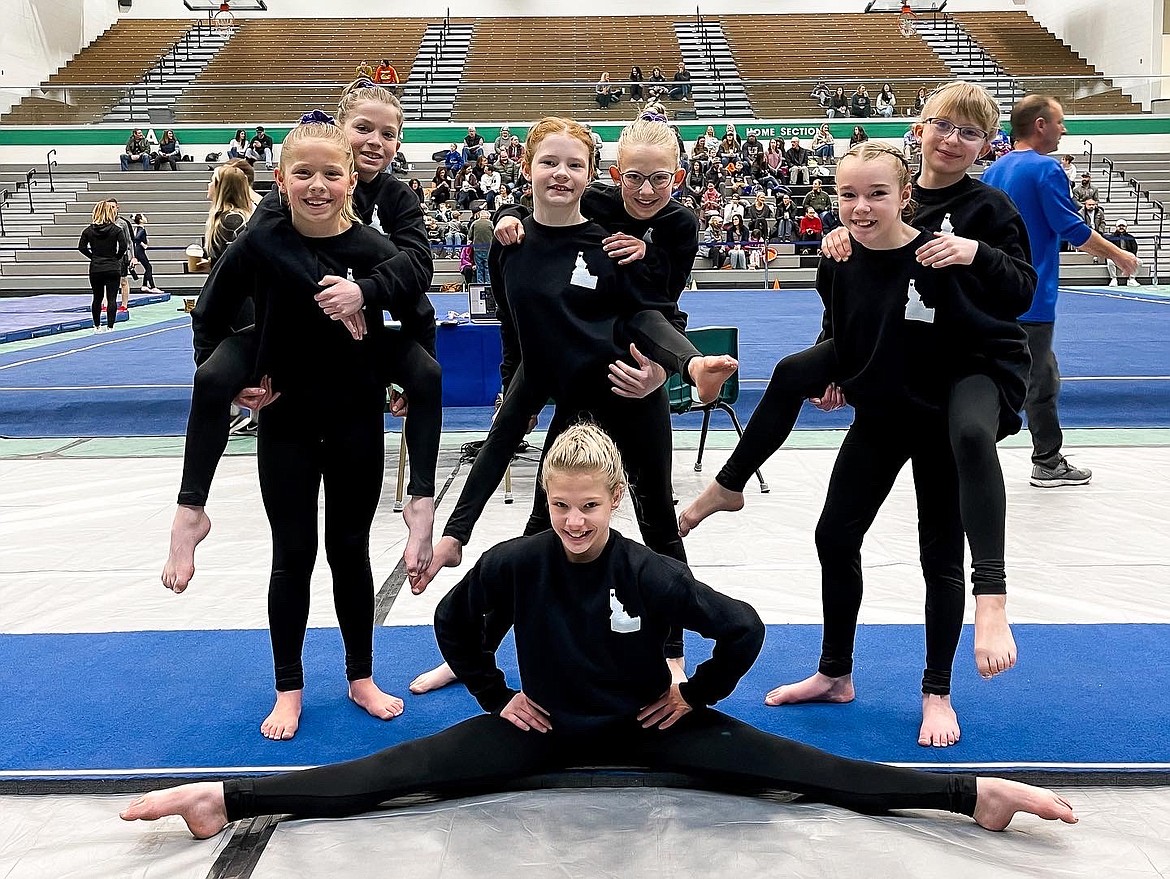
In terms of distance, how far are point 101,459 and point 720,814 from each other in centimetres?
457

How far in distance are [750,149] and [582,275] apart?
1979 cm

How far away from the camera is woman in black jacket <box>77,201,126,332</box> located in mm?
11383

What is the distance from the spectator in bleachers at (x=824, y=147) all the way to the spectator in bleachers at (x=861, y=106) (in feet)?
5.42

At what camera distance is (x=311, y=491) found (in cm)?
267

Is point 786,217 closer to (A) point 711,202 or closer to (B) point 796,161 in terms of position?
(A) point 711,202

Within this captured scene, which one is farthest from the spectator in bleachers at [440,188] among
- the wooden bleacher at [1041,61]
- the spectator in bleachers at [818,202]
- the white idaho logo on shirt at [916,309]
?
the white idaho logo on shirt at [916,309]

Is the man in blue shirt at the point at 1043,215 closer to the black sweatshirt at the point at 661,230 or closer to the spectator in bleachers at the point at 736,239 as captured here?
the black sweatshirt at the point at 661,230

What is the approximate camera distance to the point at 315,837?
6.98 feet

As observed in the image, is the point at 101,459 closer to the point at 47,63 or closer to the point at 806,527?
the point at 806,527

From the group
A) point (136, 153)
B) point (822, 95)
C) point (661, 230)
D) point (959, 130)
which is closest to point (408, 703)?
point (661, 230)

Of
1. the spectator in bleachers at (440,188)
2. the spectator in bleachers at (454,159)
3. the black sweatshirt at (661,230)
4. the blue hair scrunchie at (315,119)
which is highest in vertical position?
the spectator in bleachers at (454,159)

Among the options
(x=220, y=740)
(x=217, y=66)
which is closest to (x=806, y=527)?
(x=220, y=740)

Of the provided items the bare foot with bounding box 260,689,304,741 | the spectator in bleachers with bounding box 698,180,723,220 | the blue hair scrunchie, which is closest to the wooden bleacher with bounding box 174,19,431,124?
the spectator in bleachers with bounding box 698,180,723,220

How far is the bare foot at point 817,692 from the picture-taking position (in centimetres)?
277
